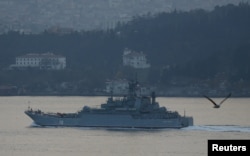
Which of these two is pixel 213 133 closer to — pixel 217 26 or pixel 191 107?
pixel 191 107

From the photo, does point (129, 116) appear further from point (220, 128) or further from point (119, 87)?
point (119, 87)

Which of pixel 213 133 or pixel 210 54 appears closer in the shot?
pixel 213 133

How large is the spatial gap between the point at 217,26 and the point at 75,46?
13280mm

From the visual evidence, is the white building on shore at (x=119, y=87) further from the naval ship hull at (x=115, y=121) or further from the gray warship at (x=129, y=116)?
the gray warship at (x=129, y=116)

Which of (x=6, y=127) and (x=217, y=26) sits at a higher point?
(x=217, y=26)

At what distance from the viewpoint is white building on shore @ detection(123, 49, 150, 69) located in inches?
4523

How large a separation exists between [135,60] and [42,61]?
804 cm

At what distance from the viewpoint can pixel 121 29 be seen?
128000 mm

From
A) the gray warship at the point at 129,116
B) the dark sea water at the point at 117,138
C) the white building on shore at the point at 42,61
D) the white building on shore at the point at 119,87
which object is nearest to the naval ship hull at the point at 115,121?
the gray warship at the point at 129,116

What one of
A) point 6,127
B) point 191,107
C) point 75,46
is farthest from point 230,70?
point 6,127

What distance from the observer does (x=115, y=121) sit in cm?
5997

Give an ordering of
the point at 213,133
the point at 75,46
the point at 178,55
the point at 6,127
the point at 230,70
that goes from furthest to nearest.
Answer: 1. the point at 75,46
2. the point at 178,55
3. the point at 230,70
4. the point at 6,127
5. the point at 213,133

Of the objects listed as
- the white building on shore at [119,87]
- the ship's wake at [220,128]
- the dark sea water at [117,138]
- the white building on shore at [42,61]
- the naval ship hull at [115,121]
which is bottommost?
the dark sea water at [117,138]

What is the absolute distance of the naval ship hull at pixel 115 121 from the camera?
59.3 meters
